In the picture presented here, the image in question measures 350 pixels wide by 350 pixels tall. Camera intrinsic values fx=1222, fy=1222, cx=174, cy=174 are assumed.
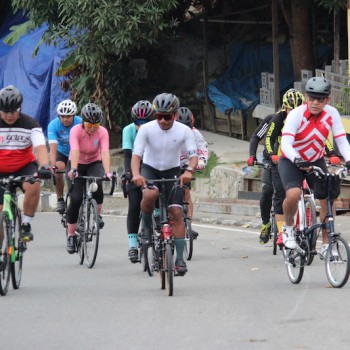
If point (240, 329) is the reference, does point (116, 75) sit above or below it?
above

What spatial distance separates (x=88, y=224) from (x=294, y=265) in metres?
3.02

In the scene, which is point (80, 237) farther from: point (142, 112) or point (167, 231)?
point (167, 231)

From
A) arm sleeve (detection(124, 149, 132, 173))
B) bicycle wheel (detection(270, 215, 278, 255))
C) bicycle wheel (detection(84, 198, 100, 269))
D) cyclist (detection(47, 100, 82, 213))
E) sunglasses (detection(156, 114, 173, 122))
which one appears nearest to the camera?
sunglasses (detection(156, 114, 173, 122))

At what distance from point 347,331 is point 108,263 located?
5435 millimetres

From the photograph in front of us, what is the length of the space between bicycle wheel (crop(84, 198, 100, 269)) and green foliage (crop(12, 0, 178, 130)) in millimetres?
10035

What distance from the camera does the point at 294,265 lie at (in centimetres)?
1179

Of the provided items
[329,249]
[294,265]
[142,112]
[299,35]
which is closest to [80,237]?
[142,112]

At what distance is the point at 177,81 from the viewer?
30453 millimetres

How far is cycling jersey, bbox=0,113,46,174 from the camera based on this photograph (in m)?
11.8

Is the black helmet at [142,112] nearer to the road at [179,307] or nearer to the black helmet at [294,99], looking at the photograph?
the black helmet at [294,99]

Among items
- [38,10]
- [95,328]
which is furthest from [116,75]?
[95,328]

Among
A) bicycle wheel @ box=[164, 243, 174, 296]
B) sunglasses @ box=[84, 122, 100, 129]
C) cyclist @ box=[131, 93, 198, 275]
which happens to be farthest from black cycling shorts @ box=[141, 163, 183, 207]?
sunglasses @ box=[84, 122, 100, 129]

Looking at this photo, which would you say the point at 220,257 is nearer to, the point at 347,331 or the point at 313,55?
the point at 347,331

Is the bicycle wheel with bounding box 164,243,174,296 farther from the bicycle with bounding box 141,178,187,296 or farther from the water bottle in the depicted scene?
the water bottle
